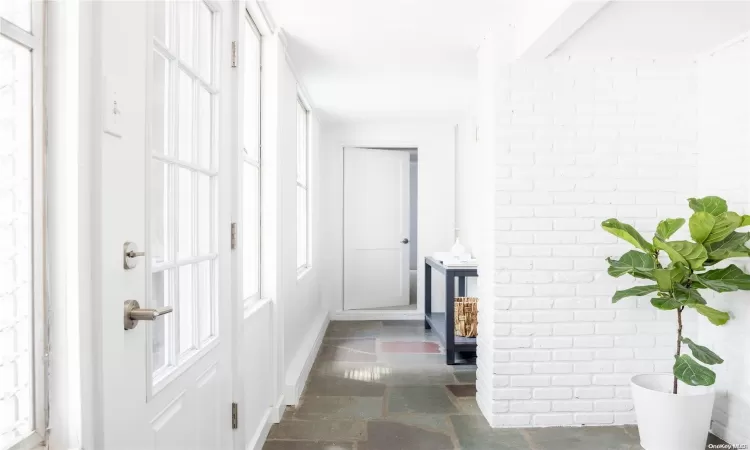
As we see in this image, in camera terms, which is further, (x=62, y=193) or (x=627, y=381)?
(x=627, y=381)

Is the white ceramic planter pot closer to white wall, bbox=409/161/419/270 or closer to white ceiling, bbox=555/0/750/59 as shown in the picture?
white ceiling, bbox=555/0/750/59

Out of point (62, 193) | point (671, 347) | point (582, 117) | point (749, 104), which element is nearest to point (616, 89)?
point (582, 117)

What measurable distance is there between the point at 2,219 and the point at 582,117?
279 centimetres

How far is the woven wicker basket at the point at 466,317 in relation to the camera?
4285mm

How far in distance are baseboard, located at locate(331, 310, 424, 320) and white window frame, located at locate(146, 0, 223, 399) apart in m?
4.20

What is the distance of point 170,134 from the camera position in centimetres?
153

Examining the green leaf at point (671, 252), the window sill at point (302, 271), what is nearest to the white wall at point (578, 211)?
the green leaf at point (671, 252)

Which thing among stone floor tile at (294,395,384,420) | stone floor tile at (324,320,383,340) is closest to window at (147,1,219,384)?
stone floor tile at (294,395,384,420)

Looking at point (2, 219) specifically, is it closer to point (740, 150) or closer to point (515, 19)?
point (515, 19)

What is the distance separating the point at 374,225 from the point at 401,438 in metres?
3.65

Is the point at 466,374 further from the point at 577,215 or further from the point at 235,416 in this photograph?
the point at 235,416

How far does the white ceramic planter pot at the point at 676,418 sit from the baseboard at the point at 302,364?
6.30 ft

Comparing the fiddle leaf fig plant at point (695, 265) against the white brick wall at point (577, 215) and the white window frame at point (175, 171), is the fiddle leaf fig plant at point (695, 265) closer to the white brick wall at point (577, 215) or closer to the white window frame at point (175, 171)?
the white brick wall at point (577, 215)

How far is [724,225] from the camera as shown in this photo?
94.8 inches
